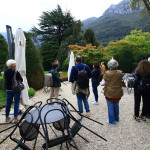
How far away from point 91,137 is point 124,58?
12.3m

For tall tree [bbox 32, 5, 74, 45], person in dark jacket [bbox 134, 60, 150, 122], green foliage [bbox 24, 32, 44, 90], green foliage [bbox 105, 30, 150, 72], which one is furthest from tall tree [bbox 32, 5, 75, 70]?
person in dark jacket [bbox 134, 60, 150, 122]

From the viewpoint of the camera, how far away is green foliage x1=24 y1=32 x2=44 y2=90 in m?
7.72

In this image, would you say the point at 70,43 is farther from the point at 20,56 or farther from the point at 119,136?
the point at 119,136

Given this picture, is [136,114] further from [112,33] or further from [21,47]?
[112,33]

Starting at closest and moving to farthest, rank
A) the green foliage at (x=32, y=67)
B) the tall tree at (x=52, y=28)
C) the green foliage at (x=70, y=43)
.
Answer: the green foliage at (x=32, y=67)
the green foliage at (x=70, y=43)
the tall tree at (x=52, y=28)

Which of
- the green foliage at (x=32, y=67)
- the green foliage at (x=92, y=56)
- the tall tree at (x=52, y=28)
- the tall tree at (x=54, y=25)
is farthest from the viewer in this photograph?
the tall tree at (x=54, y=25)

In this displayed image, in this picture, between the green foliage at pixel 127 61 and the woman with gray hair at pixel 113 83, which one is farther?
the green foliage at pixel 127 61

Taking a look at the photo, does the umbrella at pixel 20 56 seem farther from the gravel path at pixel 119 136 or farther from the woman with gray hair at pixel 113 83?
the woman with gray hair at pixel 113 83

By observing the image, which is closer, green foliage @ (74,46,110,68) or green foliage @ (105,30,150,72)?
green foliage @ (105,30,150,72)

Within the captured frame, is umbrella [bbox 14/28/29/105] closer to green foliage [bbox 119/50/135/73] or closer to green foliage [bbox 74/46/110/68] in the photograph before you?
green foliage [bbox 74/46/110/68]

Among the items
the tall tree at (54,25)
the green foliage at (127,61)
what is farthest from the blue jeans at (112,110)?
the tall tree at (54,25)

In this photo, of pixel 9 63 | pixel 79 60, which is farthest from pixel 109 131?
pixel 9 63

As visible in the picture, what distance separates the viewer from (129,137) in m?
2.82

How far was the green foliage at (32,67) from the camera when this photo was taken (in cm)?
772
